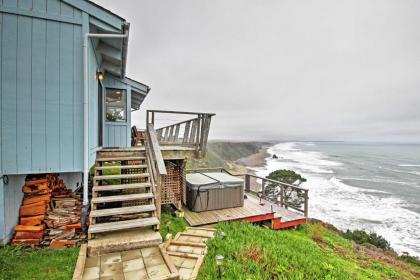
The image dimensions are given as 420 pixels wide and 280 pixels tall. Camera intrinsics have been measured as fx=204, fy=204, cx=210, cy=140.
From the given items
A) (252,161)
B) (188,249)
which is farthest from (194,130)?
(252,161)

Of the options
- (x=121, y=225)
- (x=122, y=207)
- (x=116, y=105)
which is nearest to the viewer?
(x=121, y=225)

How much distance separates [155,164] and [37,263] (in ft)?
8.47

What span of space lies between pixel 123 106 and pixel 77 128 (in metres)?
3.49

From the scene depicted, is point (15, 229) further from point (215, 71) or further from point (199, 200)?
point (215, 71)

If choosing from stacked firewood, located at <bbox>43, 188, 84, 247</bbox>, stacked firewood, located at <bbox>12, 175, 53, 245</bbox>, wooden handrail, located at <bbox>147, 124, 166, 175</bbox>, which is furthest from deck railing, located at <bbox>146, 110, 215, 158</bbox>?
stacked firewood, located at <bbox>12, 175, 53, 245</bbox>

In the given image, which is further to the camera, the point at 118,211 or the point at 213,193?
the point at 213,193

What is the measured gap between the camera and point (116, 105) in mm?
7793

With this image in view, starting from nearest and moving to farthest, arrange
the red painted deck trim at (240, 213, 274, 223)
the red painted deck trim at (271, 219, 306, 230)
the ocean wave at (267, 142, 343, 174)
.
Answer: the red painted deck trim at (240, 213, 274, 223)
the red painted deck trim at (271, 219, 306, 230)
the ocean wave at (267, 142, 343, 174)

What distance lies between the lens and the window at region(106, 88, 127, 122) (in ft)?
24.9

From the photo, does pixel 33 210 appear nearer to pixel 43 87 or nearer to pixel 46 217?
pixel 46 217

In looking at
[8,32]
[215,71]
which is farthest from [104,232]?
[215,71]

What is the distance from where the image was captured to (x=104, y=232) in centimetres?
400

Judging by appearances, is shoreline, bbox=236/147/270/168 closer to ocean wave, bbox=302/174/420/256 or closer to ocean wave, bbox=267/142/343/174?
ocean wave, bbox=267/142/343/174

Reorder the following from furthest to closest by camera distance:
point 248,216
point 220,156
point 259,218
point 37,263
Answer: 1. point 220,156
2. point 259,218
3. point 248,216
4. point 37,263
